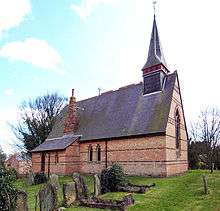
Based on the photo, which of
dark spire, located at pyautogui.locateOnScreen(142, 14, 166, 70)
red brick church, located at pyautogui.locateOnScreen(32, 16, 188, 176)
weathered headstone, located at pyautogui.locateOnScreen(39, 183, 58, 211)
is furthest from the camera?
dark spire, located at pyautogui.locateOnScreen(142, 14, 166, 70)

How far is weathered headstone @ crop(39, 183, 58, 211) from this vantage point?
14391mm

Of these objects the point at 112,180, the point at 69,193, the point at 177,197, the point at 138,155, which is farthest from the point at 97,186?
the point at 138,155

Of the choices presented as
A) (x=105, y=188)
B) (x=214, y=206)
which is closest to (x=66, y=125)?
(x=105, y=188)

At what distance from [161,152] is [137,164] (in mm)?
2877

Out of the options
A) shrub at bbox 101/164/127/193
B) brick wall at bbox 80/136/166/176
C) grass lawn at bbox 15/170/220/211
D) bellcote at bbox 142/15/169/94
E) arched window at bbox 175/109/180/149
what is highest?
bellcote at bbox 142/15/169/94

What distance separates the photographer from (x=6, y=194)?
1069 cm

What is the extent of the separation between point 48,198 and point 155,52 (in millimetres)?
20498

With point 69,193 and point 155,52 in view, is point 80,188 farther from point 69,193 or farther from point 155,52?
point 155,52

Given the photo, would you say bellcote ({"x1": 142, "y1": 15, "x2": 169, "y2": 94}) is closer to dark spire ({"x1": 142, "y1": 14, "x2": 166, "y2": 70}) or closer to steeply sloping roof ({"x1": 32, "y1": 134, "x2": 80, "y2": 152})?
dark spire ({"x1": 142, "y1": 14, "x2": 166, "y2": 70})

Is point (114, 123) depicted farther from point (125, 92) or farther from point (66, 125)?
point (66, 125)

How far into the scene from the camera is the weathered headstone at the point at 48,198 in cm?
1439

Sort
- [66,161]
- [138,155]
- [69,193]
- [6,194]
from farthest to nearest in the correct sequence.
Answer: [66,161]
[138,155]
[69,193]
[6,194]

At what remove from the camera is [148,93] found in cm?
2997

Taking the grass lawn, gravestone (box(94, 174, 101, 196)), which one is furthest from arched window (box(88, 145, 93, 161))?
gravestone (box(94, 174, 101, 196))
